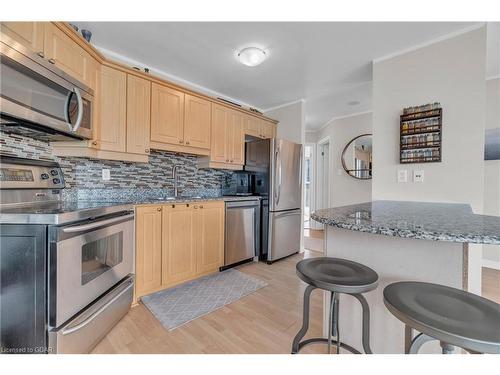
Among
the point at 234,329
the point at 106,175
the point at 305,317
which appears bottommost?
the point at 234,329

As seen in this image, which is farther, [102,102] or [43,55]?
[102,102]

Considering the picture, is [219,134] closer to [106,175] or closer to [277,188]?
[277,188]

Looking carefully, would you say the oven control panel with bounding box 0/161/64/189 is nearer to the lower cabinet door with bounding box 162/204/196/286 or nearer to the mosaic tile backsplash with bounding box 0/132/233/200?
the mosaic tile backsplash with bounding box 0/132/233/200

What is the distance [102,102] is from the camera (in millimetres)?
1944

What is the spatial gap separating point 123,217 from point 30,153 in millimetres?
865

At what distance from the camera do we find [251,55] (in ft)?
6.94

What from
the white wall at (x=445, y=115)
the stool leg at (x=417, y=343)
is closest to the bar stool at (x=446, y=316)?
the stool leg at (x=417, y=343)

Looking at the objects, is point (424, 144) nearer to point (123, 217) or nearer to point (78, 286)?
point (123, 217)

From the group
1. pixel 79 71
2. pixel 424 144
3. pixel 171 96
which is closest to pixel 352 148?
pixel 424 144

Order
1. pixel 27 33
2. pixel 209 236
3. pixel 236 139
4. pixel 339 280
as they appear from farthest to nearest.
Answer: pixel 236 139 < pixel 209 236 < pixel 27 33 < pixel 339 280

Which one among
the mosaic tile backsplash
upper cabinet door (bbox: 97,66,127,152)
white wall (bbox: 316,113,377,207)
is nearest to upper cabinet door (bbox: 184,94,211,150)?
the mosaic tile backsplash

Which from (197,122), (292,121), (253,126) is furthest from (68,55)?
(292,121)

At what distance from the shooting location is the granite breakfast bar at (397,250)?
0.81m

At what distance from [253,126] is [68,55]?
220cm
